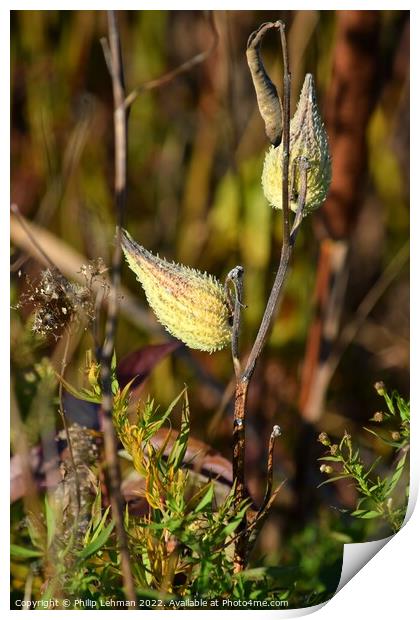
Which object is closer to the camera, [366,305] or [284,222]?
[284,222]


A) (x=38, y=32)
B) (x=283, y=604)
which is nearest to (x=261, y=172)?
(x=38, y=32)

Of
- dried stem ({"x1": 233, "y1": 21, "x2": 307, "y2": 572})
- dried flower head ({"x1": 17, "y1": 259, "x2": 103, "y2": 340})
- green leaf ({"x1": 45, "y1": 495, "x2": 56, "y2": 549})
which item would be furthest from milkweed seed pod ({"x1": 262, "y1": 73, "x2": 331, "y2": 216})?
green leaf ({"x1": 45, "y1": 495, "x2": 56, "y2": 549})

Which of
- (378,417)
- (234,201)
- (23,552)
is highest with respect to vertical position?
(234,201)

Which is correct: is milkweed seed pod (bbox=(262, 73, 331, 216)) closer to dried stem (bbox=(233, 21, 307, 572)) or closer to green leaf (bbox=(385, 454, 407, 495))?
dried stem (bbox=(233, 21, 307, 572))

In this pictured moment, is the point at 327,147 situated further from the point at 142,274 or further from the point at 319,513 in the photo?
the point at 319,513

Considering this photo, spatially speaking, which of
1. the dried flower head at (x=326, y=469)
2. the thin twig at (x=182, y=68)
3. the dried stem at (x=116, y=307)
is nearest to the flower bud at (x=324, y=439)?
the dried flower head at (x=326, y=469)

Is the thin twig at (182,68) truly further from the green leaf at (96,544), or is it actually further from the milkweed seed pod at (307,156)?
the green leaf at (96,544)

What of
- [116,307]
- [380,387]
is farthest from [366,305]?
[116,307]

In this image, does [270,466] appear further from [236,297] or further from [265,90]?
[265,90]
